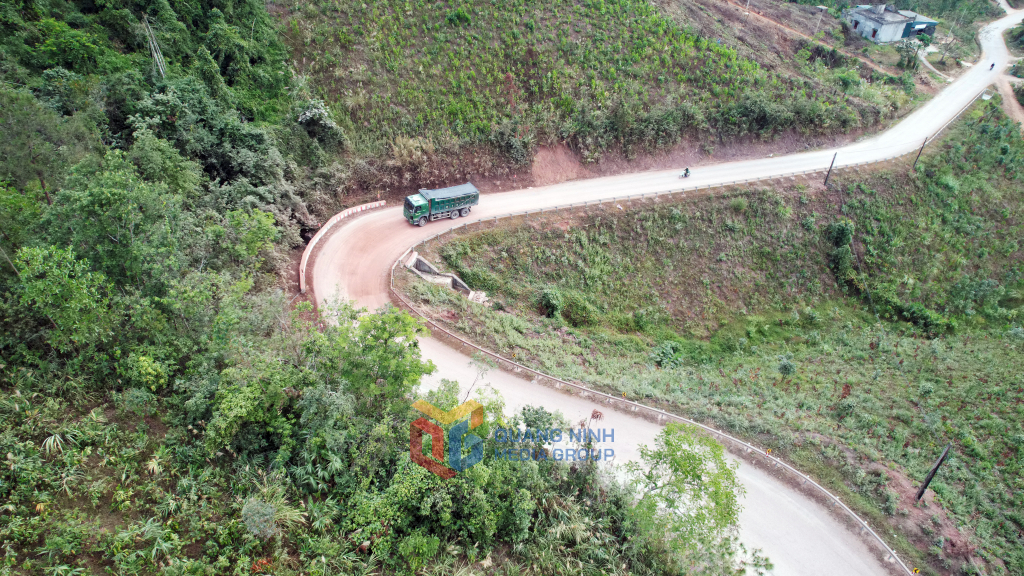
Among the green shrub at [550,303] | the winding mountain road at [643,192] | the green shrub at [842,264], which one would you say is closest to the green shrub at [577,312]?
the green shrub at [550,303]

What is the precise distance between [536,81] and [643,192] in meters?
13.5

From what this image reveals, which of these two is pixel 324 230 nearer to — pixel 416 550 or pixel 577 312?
pixel 577 312

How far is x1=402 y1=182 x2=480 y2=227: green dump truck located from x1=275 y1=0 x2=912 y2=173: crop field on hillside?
4627 mm

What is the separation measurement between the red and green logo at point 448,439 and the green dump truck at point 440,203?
1793 centimetres

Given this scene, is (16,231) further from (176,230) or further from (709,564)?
(709,564)

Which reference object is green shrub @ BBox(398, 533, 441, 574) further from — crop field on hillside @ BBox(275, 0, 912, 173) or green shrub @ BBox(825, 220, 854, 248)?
green shrub @ BBox(825, 220, 854, 248)

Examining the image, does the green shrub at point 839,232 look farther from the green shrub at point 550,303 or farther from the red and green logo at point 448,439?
the red and green logo at point 448,439

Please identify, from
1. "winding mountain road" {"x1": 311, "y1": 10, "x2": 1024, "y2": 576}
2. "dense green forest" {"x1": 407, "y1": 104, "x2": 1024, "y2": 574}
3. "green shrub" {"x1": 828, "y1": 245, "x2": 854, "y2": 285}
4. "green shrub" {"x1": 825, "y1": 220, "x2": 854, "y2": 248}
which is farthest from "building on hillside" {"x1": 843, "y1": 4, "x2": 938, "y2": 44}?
"green shrub" {"x1": 828, "y1": 245, "x2": 854, "y2": 285}

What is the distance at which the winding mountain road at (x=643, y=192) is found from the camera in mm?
19109

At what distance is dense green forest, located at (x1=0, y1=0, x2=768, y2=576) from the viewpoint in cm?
1338

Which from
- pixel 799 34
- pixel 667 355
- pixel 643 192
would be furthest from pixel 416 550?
pixel 799 34

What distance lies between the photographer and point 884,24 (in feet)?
215

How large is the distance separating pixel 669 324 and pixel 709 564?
1920 cm

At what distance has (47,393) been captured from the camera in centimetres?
1527
